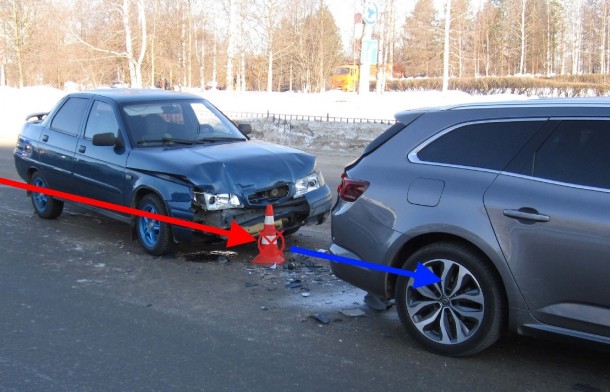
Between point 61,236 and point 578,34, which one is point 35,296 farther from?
point 578,34

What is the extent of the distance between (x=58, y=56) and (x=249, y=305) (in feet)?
146

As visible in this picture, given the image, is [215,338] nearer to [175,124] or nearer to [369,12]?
[175,124]

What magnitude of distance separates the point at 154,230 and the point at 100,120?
179 cm

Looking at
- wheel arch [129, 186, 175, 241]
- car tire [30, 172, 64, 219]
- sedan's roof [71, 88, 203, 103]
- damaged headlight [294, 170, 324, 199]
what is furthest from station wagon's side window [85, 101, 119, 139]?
damaged headlight [294, 170, 324, 199]

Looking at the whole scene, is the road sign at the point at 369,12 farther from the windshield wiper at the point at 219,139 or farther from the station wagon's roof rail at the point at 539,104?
the station wagon's roof rail at the point at 539,104

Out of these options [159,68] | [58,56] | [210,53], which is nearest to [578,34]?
[210,53]

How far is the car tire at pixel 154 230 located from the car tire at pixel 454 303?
2.99 meters

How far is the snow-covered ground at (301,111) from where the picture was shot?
18.8m

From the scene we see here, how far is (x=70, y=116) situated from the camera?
822 cm

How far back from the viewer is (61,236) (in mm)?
7852

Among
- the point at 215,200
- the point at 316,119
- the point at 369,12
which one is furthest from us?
the point at 369,12

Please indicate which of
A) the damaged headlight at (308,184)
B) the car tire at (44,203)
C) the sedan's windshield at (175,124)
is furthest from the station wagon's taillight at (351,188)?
the car tire at (44,203)

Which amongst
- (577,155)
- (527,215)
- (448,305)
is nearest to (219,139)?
(448,305)

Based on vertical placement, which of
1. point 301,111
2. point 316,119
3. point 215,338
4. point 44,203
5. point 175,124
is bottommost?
point 215,338
